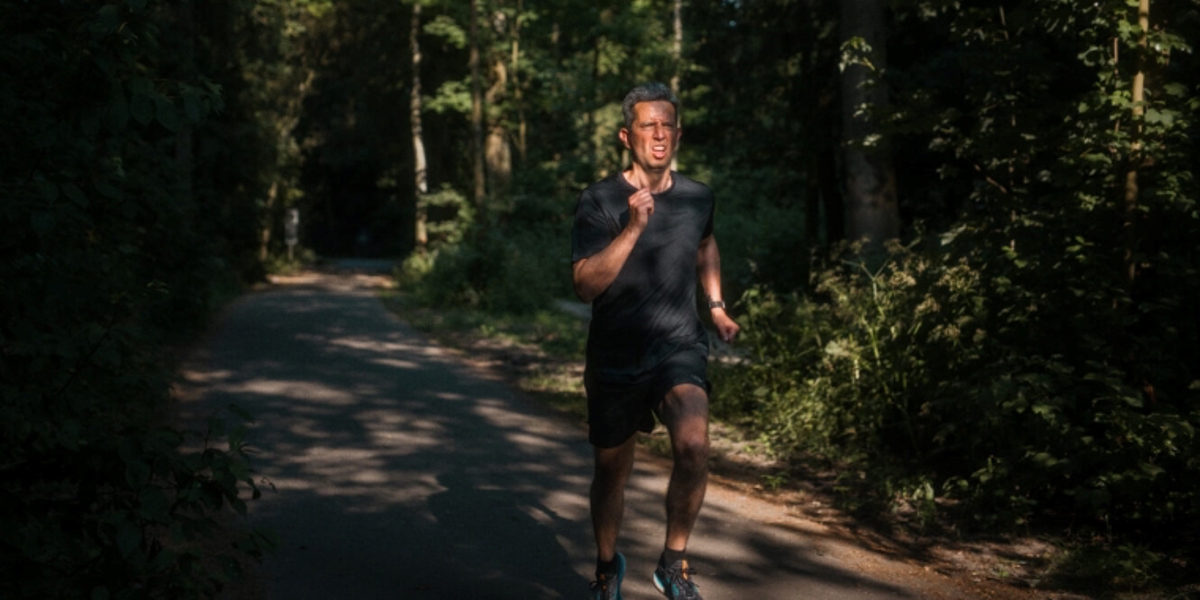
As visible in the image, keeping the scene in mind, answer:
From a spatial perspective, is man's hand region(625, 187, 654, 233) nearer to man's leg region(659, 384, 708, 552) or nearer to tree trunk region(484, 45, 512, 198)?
man's leg region(659, 384, 708, 552)

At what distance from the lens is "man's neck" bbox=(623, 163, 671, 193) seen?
16.2 feet

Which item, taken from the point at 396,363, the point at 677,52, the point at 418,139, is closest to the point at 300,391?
the point at 396,363

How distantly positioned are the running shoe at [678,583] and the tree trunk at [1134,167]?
3022 mm

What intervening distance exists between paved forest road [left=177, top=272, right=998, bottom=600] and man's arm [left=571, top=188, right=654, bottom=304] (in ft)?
4.56

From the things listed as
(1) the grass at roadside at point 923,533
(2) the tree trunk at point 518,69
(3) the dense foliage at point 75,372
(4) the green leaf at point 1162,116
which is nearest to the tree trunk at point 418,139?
(2) the tree trunk at point 518,69

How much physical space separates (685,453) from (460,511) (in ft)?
8.75

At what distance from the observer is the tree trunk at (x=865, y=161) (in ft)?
38.2

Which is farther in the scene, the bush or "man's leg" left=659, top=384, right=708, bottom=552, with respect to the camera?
the bush

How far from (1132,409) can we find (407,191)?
144 feet

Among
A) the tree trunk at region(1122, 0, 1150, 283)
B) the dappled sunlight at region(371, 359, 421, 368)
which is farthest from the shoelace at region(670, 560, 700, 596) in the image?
the dappled sunlight at region(371, 359, 421, 368)

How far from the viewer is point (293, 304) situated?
83.4 ft

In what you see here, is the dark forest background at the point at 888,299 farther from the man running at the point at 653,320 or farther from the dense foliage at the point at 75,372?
the man running at the point at 653,320

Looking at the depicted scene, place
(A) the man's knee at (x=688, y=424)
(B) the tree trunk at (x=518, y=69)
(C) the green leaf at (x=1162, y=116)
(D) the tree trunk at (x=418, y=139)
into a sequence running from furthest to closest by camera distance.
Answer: (D) the tree trunk at (x=418, y=139) → (B) the tree trunk at (x=518, y=69) → (C) the green leaf at (x=1162, y=116) → (A) the man's knee at (x=688, y=424)

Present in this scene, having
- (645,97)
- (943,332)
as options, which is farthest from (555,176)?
(645,97)
